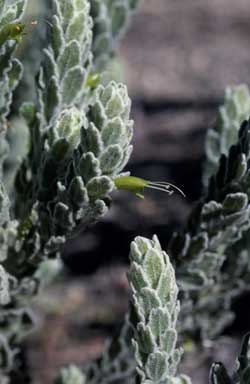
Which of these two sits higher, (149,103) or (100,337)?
(149,103)

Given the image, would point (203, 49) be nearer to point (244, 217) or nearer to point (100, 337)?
point (100, 337)

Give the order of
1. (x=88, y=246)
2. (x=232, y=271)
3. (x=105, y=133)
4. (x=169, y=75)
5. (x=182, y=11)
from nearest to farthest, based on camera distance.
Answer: (x=105, y=133)
(x=232, y=271)
(x=88, y=246)
(x=169, y=75)
(x=182, y=11)

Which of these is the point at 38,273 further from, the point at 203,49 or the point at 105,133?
the point at 203,49

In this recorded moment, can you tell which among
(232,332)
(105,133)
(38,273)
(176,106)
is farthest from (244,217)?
(176,106)

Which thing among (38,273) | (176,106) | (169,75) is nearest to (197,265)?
(38,273)

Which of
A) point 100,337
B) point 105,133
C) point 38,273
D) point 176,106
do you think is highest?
point 105,133

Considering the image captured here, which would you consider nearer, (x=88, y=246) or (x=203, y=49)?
(x=88, y=246)

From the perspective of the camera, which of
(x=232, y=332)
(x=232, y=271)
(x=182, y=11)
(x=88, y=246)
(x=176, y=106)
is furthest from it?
(x=182, y=11)
